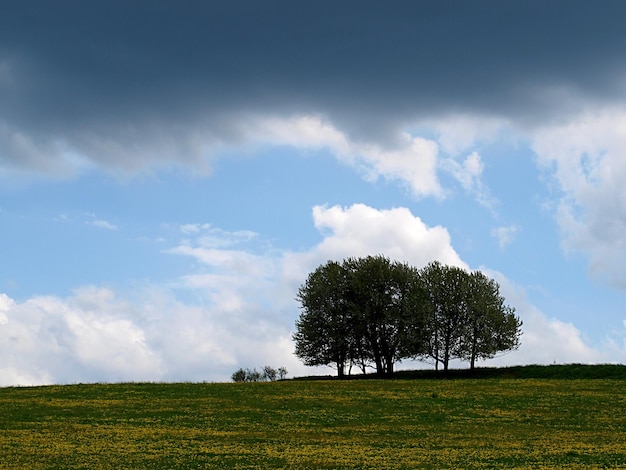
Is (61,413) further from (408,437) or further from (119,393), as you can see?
(408,437)

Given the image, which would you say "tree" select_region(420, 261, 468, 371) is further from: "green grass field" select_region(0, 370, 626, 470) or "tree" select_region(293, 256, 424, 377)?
"green grass field" select_region(0, 370, 626, 470)

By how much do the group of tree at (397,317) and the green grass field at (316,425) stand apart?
30.8 meters

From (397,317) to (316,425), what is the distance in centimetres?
5714

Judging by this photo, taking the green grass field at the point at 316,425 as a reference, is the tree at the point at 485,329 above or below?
above

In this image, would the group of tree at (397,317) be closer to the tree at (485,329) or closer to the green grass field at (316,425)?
the tree at (485,329)

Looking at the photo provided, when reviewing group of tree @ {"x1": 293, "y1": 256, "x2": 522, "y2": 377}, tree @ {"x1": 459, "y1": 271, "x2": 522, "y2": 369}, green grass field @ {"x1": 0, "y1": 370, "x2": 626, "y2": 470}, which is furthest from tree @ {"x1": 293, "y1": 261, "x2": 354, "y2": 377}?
green grass field @ {"x1": 0, "y1": 370, "x2": 626, "y2": 470}

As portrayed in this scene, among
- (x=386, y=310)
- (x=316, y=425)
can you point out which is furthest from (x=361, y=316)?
(x=316, y=425)

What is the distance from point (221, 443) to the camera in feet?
115

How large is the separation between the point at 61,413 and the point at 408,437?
23394 mm

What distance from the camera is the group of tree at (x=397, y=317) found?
97000mm

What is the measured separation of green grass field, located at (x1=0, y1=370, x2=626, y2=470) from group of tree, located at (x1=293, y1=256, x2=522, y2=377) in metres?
30.8

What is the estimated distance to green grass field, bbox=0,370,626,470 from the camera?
1202 inches

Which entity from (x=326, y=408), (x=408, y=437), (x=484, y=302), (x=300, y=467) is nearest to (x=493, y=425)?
(x=408, y=437)

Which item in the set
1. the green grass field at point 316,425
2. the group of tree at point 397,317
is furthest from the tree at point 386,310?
the green grass field at point 316,425
